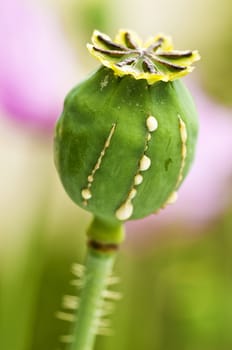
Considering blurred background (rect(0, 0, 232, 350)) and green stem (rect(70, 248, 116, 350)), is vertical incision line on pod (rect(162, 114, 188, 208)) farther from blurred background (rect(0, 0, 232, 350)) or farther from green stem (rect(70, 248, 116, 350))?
blurred background (rect(0, 0, 232, 350))

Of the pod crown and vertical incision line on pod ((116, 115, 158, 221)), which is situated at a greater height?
the pod crown

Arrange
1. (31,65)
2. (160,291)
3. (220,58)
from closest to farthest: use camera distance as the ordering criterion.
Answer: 1. (31,65)
2. (160,291)
3. (220,58)

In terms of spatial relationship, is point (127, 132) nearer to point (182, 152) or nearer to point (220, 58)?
point (182, 152)

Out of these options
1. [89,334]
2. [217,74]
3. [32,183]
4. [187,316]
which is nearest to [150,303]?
[187,316]

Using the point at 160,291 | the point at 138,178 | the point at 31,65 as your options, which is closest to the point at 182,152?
the point at 138,178

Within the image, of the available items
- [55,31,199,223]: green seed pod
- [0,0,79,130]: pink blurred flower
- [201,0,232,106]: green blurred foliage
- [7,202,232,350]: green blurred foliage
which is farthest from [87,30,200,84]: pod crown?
[201,0,232,106]: green blurred foliage

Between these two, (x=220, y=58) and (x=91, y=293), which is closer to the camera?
(x=91, y=293)

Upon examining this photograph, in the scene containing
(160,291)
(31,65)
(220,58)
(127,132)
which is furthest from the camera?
A: (220,58)
